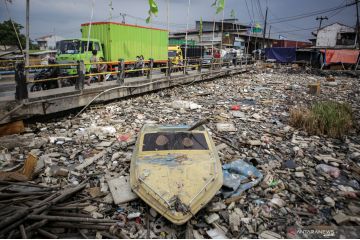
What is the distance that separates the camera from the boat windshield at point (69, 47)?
13.0m

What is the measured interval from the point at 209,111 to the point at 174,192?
773 centimetres

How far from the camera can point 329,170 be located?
20.1 feet

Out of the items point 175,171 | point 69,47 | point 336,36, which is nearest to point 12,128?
point 175,171

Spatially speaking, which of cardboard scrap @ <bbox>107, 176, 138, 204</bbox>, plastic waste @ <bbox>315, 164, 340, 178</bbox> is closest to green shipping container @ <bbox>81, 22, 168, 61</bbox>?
cardboard scrap @ <bbox>107, 176, 138, 204</bbox>

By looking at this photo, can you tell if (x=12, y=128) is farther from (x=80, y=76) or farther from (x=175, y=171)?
(x=175, y=171)

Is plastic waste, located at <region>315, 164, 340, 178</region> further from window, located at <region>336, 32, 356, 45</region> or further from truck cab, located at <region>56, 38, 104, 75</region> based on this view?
window, located at <region>336, 32, 356, 45</region>

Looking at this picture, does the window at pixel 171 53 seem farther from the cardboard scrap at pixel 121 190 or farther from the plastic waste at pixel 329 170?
the cardboard scrap at pixel 121 190

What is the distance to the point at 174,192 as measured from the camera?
398 centimetres

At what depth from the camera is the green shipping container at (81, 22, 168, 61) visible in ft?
51.2

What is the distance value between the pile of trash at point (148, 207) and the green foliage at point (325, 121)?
276 millimetres

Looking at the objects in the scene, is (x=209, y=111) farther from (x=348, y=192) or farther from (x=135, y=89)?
(x=348, y=192)

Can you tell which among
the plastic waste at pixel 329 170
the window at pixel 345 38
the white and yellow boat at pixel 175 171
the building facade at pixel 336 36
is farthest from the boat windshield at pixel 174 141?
the window at pixel 345 38

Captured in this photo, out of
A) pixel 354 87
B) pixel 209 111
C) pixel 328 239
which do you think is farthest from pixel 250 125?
pixel 354 87

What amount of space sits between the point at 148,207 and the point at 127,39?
48.5 ft
